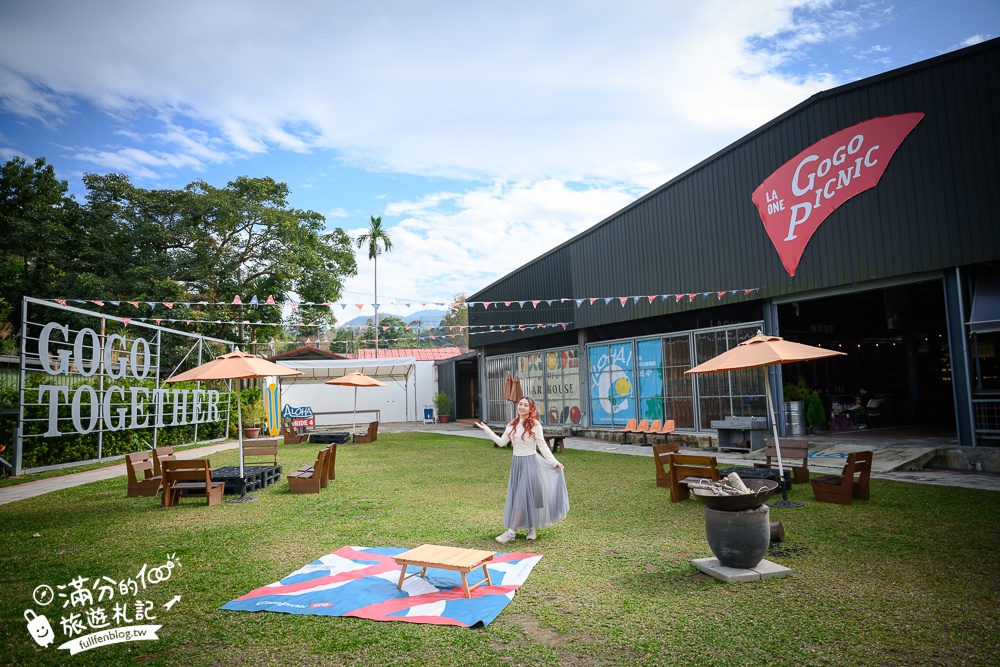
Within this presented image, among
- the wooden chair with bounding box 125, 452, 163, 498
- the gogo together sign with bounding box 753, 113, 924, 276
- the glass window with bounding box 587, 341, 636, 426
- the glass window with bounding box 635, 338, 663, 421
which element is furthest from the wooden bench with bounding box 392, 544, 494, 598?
the glass window with bounding box 587, 341, 636, 426

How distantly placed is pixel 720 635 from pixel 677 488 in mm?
4512

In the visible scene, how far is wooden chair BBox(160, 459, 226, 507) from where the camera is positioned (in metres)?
8.54

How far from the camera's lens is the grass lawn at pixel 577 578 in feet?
11.7

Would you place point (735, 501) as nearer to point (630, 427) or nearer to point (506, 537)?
point (506, 537)

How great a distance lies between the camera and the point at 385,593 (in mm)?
4629

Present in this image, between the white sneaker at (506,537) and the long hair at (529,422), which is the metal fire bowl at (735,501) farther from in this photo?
the white sneaker at (506,537)

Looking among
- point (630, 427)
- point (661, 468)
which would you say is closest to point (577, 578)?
point (661, 468)

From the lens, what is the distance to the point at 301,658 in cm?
354

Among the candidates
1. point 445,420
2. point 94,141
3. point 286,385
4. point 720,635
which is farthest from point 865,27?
point 286,385

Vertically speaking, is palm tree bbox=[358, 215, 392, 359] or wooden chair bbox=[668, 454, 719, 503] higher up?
palm tree bbox=[358, 215, 392, 359]

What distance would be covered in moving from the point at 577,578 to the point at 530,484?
146 cm

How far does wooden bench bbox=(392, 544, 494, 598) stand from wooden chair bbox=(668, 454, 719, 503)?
410cm

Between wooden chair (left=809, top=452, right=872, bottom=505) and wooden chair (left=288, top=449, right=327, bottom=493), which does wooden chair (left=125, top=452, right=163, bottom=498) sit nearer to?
wooden chair (left=288, top=449, right=327, bottom=493)

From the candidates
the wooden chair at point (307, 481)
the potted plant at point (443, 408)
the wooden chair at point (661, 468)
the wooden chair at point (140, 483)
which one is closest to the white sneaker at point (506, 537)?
the wooden chair at point (661, 468)
